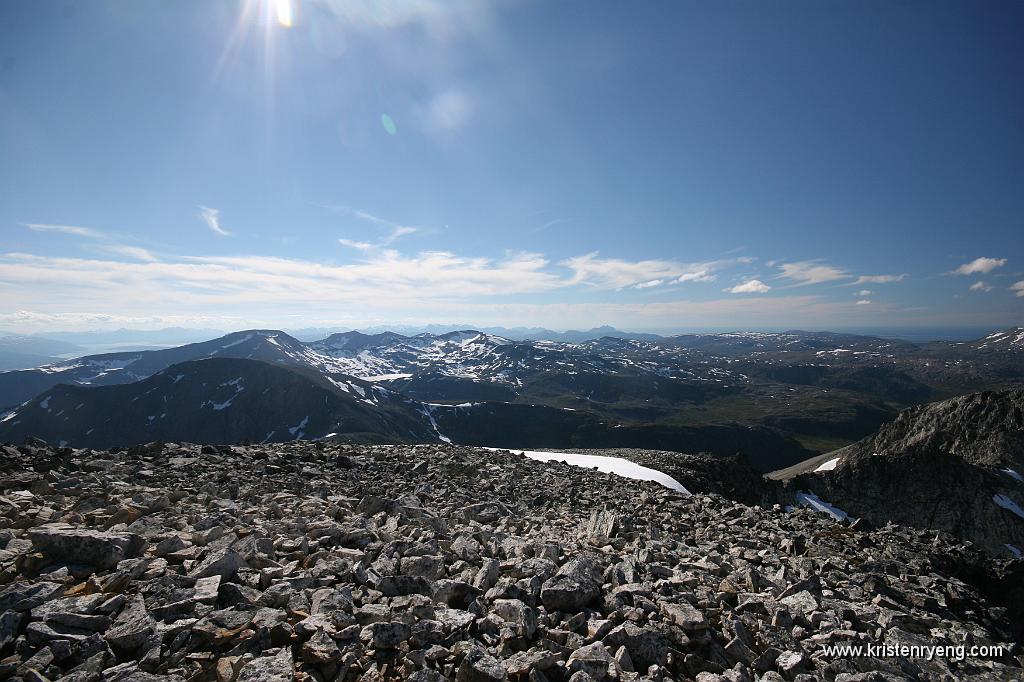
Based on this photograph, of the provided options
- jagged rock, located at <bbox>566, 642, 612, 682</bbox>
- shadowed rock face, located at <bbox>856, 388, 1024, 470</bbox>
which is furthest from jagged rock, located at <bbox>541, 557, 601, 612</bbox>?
shadowed rock face, located at <bbox>856, 388, 1024, 470</bbox>

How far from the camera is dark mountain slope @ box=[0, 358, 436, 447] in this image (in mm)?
174875

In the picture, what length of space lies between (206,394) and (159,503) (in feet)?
738

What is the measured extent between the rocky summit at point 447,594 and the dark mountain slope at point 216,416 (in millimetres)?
165133

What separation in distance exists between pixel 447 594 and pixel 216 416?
21979 cm

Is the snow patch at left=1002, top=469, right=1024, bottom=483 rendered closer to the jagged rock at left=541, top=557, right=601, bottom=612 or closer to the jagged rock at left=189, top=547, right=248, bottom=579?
the jagged rock at left=541, top=557, right=601, bottom=612

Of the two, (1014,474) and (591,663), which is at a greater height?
(591,663)

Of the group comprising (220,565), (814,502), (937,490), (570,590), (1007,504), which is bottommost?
(1007,504)

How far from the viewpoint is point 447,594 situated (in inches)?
283

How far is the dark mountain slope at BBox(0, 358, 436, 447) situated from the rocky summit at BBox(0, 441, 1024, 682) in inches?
6501

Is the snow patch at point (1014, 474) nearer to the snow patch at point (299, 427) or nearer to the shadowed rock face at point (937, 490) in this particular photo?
the shadowed rock face at point (937, 490)

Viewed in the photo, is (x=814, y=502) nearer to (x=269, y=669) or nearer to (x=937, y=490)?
(x=937, y=490)

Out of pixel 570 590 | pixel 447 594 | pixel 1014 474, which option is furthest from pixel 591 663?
pixel 1014 474

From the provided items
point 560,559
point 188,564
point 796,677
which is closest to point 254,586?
point 188,564

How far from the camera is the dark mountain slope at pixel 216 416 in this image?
574ft
